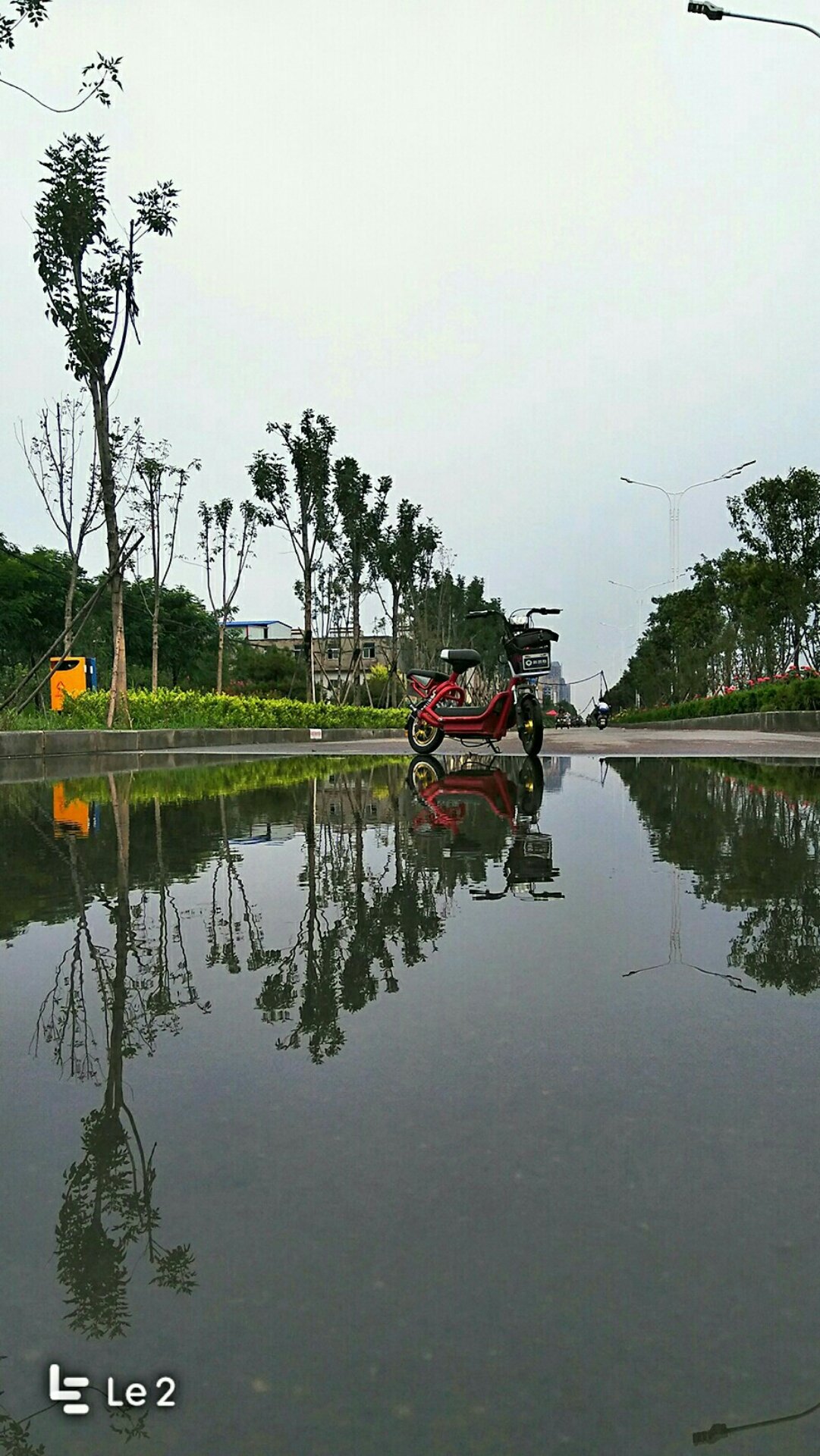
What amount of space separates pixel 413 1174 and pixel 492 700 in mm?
12951

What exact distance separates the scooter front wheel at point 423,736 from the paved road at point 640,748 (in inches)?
64.0

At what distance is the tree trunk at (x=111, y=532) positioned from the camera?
19266 millimetres

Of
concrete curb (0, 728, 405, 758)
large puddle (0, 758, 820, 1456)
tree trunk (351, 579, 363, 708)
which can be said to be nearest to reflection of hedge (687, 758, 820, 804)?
large puddle (0, 758, 820, 1456)

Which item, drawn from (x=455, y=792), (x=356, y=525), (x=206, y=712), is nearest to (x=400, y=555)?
(x=356, y=525)

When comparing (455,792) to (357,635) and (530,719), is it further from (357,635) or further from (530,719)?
(357,635)

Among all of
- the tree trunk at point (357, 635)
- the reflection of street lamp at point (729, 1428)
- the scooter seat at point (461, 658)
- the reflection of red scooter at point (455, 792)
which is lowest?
the reflection of street lamp at point (729, 1428)

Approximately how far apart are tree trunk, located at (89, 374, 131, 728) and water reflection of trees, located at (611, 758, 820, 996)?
11.3 metres

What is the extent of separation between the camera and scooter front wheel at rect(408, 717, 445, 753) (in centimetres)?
1587

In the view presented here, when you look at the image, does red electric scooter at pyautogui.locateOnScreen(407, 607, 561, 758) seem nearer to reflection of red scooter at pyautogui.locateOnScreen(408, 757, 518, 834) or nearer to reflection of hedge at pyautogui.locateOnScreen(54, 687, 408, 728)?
reflection of red scooter at pyautogui.locateOnScreen(408, 757, 518, 834)

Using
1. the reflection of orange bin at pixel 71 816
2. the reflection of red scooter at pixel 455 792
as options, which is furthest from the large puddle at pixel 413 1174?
the reflection of red scooter at pixel 455 792

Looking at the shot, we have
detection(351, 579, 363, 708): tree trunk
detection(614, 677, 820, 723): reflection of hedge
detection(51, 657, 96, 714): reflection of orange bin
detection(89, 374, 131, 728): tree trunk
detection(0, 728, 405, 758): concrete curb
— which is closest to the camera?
detection(0, 728, 405, 758): concrete curb

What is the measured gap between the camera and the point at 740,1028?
2576 mm

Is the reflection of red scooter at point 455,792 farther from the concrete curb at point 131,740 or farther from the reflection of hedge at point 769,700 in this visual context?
the reflection of hedge at point 769,700

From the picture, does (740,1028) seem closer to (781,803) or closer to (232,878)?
(232,878)
